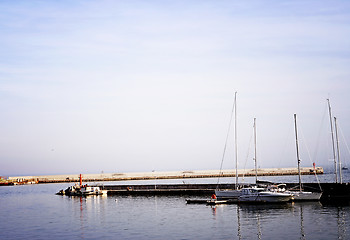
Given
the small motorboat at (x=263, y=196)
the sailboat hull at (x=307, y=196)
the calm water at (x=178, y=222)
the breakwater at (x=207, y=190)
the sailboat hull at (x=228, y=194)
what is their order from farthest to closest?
the sailboat hull at (x=228, y=194) → the breakwater at (x=207, y=190) → the sailboat hull at (x=307, y=196) → the small motorboat at (x=263, y=196) → the calm water at (x=178, y=222)

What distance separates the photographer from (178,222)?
49.2 metres

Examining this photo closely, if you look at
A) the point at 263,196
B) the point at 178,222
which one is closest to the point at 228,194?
the point at 263,196

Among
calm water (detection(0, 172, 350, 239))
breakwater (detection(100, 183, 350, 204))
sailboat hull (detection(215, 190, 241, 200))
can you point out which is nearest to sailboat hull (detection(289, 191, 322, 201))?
breakwater (detection(100, 183, 350, 204))

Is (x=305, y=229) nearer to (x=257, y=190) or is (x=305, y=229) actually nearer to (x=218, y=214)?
(x=218, y=214)

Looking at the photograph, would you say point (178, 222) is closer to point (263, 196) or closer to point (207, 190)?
point (263, 196)

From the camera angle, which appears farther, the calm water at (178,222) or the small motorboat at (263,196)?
the small motorboat at (263,196)

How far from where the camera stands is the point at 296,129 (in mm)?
67188

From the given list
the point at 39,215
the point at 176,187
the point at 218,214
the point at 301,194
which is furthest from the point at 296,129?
the point at 39,215

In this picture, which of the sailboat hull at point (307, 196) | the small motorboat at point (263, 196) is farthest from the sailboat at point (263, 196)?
the sailboat hull at point (307, 196)

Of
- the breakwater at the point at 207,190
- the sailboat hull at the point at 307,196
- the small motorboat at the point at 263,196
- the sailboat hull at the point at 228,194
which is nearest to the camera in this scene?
the small motorboat at the point at 263,196

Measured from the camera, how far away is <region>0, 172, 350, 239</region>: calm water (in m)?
41.3

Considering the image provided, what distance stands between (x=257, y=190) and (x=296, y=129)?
12289 millimetres

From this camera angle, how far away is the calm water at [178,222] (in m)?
41.3

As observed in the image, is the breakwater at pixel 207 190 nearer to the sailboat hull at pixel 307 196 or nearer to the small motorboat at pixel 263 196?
the sailboat hull at pixel 307 196
